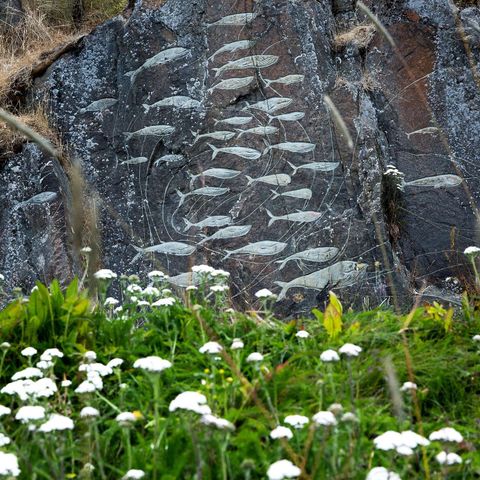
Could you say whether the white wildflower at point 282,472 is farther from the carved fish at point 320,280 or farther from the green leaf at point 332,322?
the carved fish at point 320,280

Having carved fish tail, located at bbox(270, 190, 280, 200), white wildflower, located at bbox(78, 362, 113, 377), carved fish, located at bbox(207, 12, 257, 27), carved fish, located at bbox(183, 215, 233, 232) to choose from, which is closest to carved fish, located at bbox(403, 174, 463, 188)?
carved fish tail, located at bbox(270, 190, 280, 200)

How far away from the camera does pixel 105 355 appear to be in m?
2.91

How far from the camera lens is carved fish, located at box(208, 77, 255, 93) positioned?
5.96 m

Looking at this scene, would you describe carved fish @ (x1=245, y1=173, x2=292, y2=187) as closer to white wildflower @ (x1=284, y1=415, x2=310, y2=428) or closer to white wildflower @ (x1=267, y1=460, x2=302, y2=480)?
white wildflower @ (x1=284, y1=415, x2=310, y2=428)

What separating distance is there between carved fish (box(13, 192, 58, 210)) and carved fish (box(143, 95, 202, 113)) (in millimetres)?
901

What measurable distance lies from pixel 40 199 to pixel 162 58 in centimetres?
134

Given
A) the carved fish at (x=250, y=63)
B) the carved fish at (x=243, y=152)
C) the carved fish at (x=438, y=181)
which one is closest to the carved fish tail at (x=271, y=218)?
the carved fish at (x=243, y=152)

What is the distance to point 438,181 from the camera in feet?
20.6

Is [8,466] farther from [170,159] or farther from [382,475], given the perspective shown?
[170,159]

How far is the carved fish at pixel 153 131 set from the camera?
19.5 ft

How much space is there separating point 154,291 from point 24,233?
2917 millimetres

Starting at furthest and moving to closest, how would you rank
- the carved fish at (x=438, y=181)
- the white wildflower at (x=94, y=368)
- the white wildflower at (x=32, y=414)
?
1. the carved fish at (x=438, y=181)
2. the white wildflower at (x=94, y=368)
3. the white wildflower at (x=32, y=414)

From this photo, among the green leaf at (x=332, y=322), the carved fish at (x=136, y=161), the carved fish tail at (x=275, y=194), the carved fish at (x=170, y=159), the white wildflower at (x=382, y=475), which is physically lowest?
the green leaf at (x=332, y=322)

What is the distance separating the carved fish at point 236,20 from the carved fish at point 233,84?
447 mm
